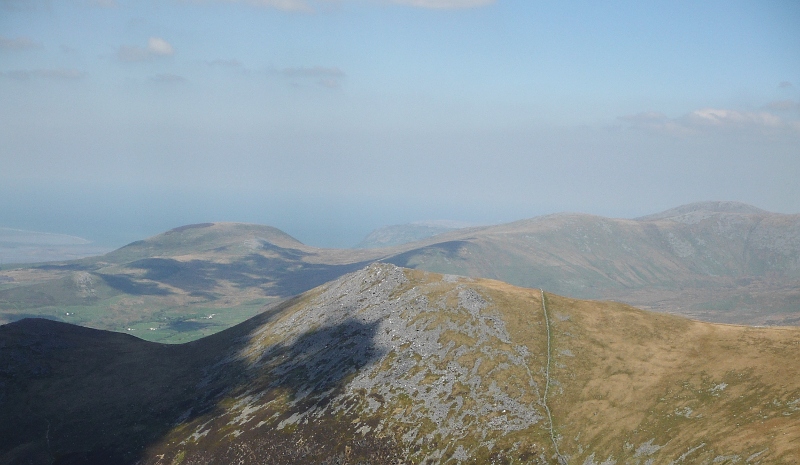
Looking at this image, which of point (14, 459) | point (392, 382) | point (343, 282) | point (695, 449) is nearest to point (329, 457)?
point (392, 382)

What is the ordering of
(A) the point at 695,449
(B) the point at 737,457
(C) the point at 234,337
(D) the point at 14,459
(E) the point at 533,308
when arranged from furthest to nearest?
(C) the point at 234,337
(E) the point at 533,308
(D) the point at 14,459
(A) the point at 695,449
(B) the point at 737,457

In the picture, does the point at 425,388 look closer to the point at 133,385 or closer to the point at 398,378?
the point at 398,378

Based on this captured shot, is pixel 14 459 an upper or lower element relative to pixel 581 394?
lower

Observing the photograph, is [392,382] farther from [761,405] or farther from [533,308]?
[761,405]

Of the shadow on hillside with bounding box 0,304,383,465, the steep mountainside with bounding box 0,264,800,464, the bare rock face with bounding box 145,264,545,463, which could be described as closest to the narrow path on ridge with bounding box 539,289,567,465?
the steep mountainside with bounding box 0,264,800,464

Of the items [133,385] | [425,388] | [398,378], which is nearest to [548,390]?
[425,388]

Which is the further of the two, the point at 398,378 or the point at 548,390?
the point at 398,378
